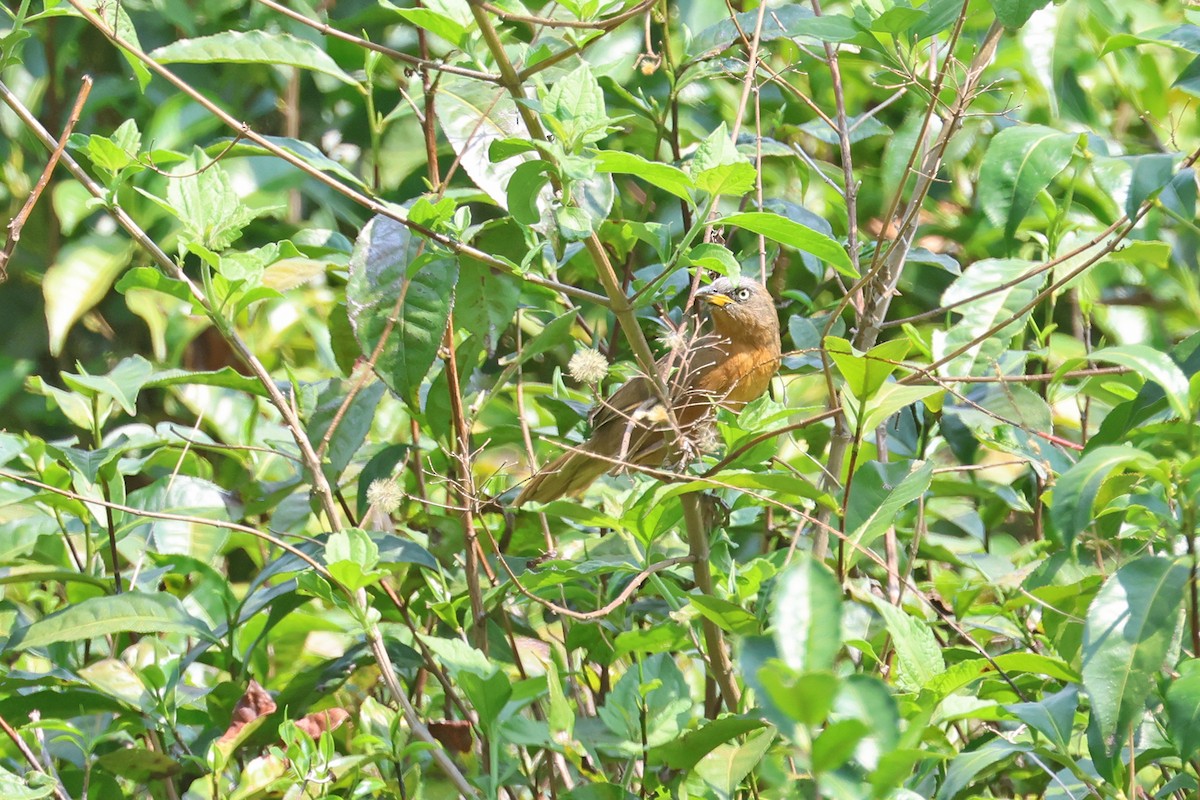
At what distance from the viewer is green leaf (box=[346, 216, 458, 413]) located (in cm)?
209

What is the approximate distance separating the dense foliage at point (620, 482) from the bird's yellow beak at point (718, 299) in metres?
0.21

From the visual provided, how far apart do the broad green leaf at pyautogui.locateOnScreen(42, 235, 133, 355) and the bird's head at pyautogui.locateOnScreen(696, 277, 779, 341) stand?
1.68 m

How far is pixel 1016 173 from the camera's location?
6.54 feet

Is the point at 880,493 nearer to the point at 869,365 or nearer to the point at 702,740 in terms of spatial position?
the point at 869,365

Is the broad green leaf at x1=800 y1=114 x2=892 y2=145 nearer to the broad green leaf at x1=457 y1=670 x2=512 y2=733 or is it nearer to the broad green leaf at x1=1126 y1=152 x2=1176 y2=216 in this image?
the broad green leaf at x1=1126 y1=152 x2=1176 y2=216

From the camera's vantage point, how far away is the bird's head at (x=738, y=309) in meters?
3.17

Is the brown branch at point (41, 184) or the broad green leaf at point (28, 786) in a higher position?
the brown branch at point (41, 184)

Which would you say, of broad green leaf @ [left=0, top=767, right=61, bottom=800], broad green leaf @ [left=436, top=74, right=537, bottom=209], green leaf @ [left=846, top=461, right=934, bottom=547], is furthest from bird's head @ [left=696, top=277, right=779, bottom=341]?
broad green leaf @ [left=0, top=767, right=61, bottom=800]

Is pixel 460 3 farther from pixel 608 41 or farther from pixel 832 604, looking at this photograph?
pixel 608 41

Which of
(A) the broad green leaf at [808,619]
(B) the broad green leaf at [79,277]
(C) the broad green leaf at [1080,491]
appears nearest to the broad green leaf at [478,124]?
(C) the broad green leaf at [1080,491]

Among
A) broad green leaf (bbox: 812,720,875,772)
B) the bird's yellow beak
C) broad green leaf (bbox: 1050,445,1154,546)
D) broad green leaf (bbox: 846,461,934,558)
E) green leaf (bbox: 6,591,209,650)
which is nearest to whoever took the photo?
broad green leaf (bbox: 812,720,875,772)

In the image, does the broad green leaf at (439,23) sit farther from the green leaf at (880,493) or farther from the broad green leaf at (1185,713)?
the broad green leaf at (1185,713)

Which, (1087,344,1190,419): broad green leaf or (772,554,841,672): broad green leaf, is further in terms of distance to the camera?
(1087,344,1190,419): broad green leaf

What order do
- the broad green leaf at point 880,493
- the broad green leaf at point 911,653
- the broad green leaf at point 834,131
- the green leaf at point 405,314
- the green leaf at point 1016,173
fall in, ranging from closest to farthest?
1. the broad green leaf at point 911,653
2. the broad green leaf at point 880,493
3. the green leaf at point 1016,173
4. the green leaf at point 405,314
5. the broad green leaf at point 834,131
